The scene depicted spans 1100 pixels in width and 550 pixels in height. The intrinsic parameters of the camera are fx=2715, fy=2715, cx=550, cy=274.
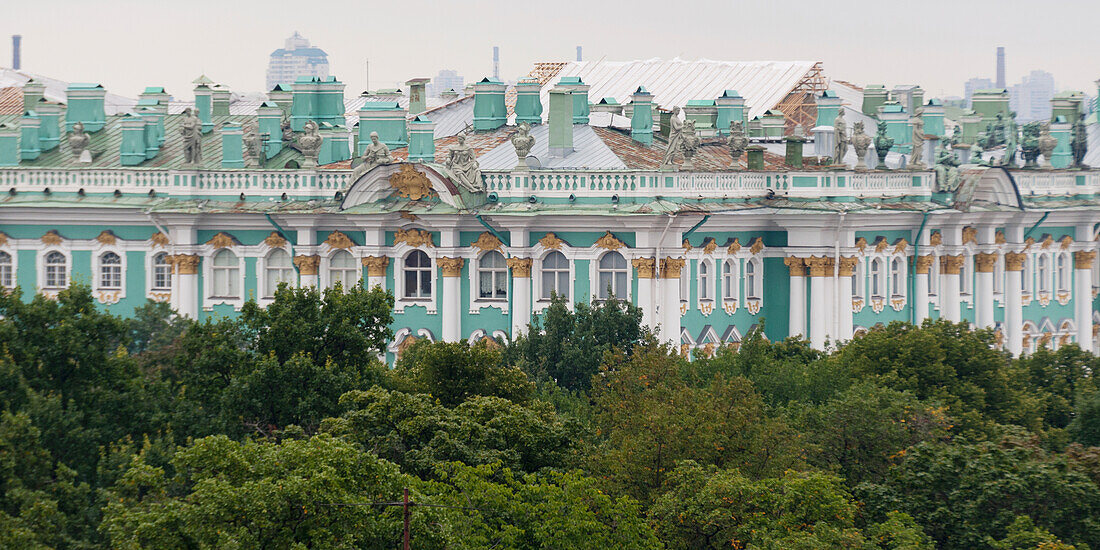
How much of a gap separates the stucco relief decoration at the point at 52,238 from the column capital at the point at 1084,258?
36.9 m

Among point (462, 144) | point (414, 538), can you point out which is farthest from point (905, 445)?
point (462, 144)

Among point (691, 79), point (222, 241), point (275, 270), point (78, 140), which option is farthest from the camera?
point (691, 79)

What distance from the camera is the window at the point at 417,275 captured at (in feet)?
274

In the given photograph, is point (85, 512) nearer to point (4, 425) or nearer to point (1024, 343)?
point (4, 425)

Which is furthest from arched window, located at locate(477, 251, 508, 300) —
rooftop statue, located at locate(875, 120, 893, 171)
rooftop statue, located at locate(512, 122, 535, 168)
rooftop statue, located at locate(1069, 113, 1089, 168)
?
rooftop statue, located at locate(1069, 113, 1089, 168)

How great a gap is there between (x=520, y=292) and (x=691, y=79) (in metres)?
36.4

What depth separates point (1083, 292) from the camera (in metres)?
98.9

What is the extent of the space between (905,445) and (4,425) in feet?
65.2

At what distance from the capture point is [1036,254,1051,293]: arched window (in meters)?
97.5

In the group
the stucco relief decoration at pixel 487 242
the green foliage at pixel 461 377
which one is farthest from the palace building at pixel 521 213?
the green foliage at pixel 461 377

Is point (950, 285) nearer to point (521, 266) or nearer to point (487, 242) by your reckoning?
point (521, 266)

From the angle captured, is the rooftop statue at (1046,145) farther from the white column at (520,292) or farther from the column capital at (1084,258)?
the white column at (520,292)

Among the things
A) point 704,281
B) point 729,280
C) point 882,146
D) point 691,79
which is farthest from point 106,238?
point 691,79

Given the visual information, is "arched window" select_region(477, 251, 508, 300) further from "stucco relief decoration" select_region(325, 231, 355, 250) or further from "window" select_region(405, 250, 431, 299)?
"stucco relief decoration" select_region(325, 231, 355, 250)
